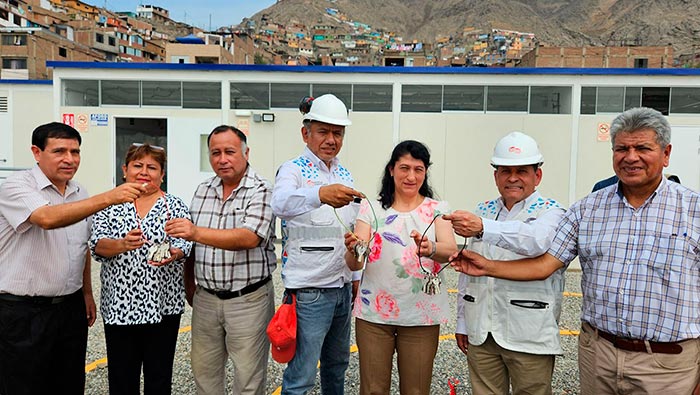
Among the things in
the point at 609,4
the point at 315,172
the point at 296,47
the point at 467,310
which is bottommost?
the point at 467,310

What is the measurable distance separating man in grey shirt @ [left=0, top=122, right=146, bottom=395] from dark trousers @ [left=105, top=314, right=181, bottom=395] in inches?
11.0

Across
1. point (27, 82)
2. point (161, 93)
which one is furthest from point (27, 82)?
point (161, 93)

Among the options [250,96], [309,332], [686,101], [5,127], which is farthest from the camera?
[5,127]

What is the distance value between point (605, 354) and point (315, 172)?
74.1 inches

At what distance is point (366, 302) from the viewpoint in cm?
306

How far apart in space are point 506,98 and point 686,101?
5220 mm

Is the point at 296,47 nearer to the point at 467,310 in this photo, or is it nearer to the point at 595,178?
the point at 595,178

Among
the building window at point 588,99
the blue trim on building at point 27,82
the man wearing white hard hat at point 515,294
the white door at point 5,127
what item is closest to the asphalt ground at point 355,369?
the man wearing white hard hat at point 515,294

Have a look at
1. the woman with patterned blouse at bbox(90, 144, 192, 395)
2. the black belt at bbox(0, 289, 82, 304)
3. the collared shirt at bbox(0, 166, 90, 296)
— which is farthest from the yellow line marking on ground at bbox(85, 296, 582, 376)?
the collared shirt at bbox(0, 166, 90, 296)

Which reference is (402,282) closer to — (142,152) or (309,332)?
(309,332)

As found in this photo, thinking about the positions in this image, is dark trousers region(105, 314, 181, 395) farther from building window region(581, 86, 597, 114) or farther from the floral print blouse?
building window region(581, 86, 597, 114)

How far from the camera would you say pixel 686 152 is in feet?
49.0

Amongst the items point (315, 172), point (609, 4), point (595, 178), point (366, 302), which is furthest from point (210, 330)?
point (609, 4)

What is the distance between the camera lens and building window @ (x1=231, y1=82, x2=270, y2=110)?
1535 centimetres
